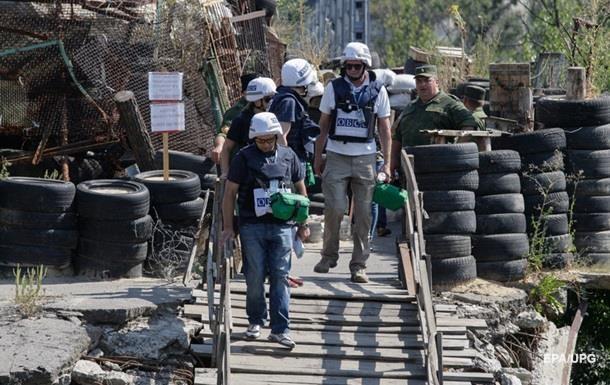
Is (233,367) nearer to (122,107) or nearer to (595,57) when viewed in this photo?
(122,107)

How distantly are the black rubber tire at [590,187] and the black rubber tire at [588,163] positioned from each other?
2.2 inches

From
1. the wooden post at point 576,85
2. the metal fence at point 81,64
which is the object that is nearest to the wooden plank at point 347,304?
the wooden post at point 576,85

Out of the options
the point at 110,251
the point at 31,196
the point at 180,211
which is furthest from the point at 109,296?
the point at 180,211

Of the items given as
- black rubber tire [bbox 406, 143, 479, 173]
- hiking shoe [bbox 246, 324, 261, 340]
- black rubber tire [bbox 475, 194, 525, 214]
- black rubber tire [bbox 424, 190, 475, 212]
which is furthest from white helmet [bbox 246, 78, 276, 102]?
black rubber tire [bbox 475, 194, 525, 214]

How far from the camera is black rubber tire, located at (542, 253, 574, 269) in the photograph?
12.8m

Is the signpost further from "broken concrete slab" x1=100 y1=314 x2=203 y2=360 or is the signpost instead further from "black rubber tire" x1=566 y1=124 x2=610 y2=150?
"black rubber tire" x1=566 y1=124 x2=610 y2=150

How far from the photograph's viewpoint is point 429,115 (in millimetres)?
12031

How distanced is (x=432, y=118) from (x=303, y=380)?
3772 mm

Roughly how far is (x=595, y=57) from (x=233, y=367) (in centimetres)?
846

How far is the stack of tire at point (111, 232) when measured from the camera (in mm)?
11453

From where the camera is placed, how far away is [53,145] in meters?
14.8

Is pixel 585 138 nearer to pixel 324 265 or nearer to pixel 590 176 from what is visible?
pixel 590 176

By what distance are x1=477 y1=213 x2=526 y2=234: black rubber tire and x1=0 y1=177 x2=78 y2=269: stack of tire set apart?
4020 millimetres

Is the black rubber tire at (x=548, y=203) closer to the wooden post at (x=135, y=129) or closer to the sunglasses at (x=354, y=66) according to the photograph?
the sunglasses at (x=354, y=66)
